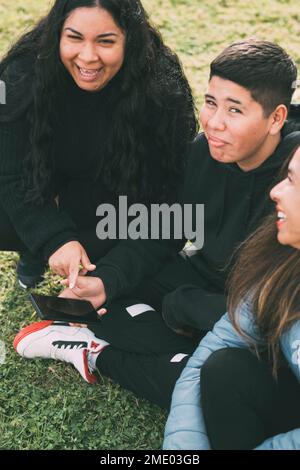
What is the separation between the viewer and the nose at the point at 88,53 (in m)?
2.51

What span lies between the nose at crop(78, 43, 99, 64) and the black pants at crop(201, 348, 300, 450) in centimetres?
104

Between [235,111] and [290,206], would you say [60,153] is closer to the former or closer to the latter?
[235,111]

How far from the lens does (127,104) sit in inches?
105

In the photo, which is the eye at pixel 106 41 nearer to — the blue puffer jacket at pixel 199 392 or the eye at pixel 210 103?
the eye at pixel 210 103

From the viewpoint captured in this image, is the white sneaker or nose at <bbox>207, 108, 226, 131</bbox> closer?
nose at <bbox>207, 108, 226, 131</bbox>

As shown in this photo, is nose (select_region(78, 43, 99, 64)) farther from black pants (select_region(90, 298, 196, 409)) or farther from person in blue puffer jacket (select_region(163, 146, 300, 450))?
black pants (select_region(90, 298, 196, 409))

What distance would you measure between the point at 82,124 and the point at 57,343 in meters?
0.79

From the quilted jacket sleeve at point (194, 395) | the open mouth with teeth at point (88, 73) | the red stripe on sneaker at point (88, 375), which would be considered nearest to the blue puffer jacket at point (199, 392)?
the quilted jacket sleeve at point (194, 395)

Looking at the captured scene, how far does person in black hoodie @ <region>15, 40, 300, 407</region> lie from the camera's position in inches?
97.0

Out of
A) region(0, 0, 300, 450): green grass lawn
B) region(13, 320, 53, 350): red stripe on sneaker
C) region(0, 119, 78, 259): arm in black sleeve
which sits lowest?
region(0, 0, 300, 450): green grass lawn

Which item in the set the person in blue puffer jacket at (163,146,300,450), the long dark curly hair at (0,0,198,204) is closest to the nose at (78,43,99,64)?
the long dark curly hair at (0,0,198,204)

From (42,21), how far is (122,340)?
114cm

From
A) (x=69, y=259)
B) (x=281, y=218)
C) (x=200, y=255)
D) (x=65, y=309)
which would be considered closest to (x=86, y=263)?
(x=69, y=259)

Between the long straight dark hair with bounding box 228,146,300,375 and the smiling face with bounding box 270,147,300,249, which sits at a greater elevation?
the smiling face with bounding box 270,147,300,249
